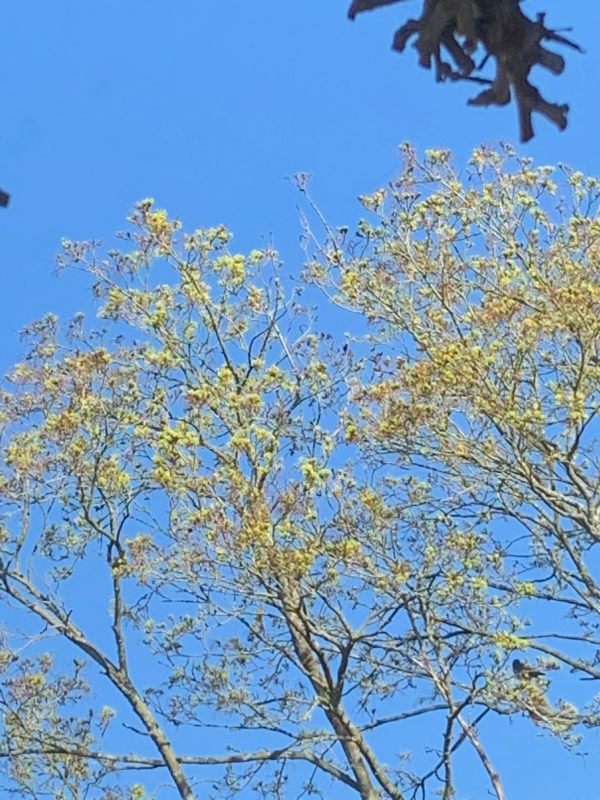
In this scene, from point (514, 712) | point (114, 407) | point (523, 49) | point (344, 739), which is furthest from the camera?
point (114, 407)

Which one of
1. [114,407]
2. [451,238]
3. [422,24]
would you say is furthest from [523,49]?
[114,407]

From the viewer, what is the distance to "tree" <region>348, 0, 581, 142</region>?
283 centimetres

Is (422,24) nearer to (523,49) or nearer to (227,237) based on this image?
(523,49)

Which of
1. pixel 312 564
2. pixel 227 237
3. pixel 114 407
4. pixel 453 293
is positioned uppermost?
pixel 227 237

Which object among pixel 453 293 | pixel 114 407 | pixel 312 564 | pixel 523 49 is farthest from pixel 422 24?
pixel 114 407

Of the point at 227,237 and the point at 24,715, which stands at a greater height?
the point at 227,237

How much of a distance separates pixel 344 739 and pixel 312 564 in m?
2.05

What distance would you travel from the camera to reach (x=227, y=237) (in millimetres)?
13930

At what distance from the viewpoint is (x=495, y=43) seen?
113 inches

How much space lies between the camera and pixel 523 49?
283 centimetres

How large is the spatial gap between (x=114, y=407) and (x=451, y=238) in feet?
12.9

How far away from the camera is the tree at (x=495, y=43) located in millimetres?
2826

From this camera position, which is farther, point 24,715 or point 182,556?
point 24,715

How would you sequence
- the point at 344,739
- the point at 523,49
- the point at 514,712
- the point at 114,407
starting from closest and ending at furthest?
the point at 523,49 < the point at 514,712 < the point at 344,739 < the point at 114,407
